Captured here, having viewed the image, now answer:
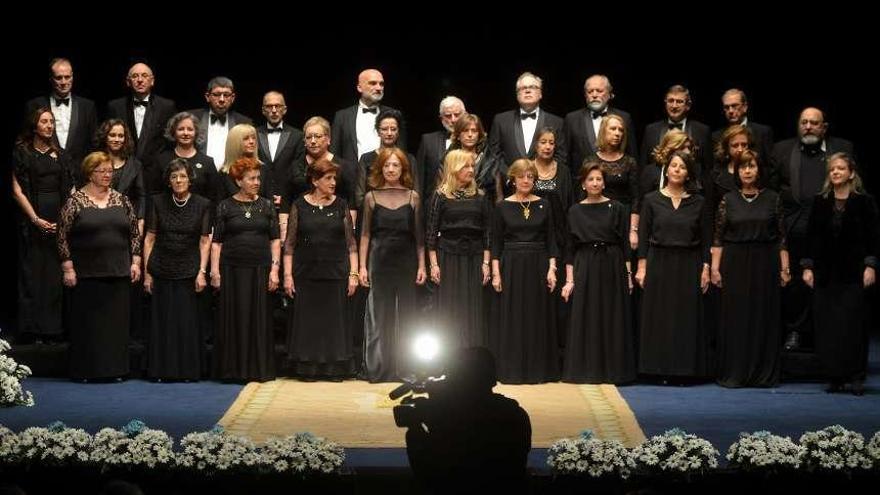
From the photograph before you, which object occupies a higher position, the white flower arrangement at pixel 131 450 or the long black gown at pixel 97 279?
the long black gown at pixel 97 279

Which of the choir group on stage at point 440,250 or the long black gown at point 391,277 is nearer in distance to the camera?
the choir group on stage at point 440,250

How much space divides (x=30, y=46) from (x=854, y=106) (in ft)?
19.6

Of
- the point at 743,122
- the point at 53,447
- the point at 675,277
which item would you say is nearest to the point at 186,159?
the point at 675,277

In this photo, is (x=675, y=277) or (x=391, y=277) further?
(x=391, y=277)

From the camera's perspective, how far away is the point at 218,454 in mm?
7141

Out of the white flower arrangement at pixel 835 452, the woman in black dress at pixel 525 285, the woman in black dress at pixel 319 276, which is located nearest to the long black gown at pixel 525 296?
the woman in black dress at pixel 525 285

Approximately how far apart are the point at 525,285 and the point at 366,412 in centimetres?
174

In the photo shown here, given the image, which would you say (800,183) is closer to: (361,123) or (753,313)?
(753,313)

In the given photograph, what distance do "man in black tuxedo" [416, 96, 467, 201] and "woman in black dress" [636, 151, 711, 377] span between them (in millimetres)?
1391

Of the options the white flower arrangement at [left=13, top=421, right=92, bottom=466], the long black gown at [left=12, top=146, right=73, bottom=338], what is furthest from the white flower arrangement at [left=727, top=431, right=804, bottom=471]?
the long black gown at [left=12, top=146, right=73, bottom=338]

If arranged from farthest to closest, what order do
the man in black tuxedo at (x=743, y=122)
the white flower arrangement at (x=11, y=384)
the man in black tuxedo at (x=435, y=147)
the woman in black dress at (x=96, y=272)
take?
the man in black tuxedo at (x=435, y=147), the man in black tuxedo at (x=743, y=122), the woman in black dress at (x=96, y=272), the white flower arrangement at (x=11, y=384)

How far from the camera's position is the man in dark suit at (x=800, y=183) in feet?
35.8

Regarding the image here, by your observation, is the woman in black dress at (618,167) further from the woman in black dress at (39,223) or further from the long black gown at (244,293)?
the woman in black dress at (39,223)

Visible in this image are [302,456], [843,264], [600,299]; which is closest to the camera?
[302,456]
